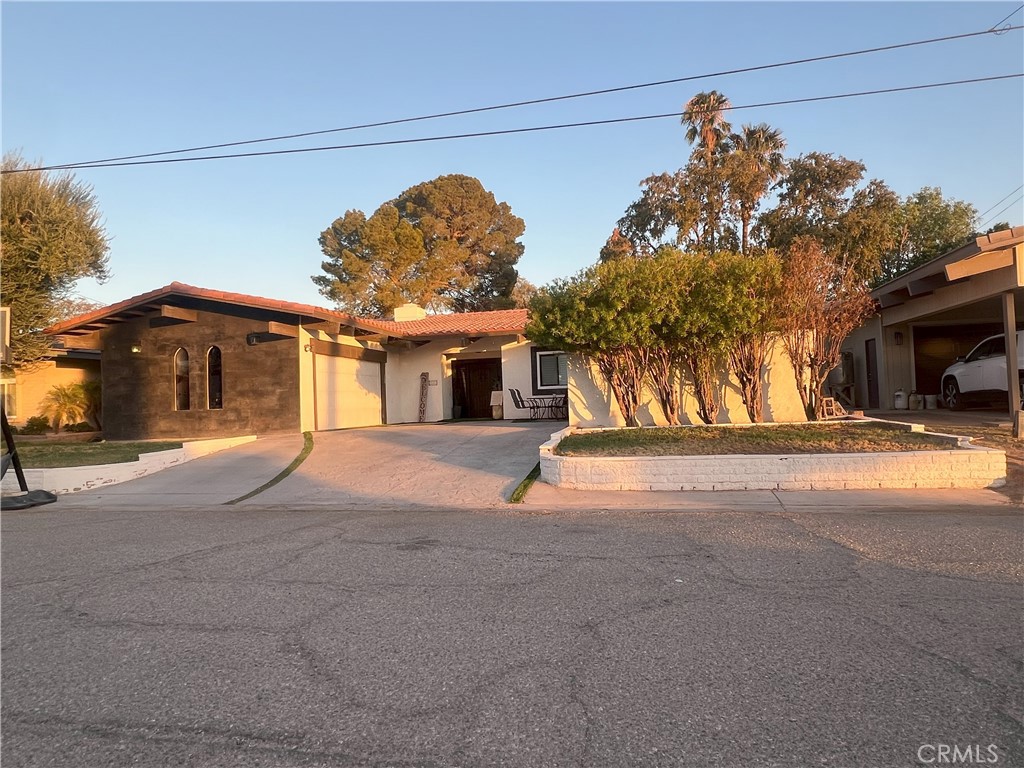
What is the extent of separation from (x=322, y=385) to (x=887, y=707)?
55.0ft

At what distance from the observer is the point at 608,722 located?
305 cm

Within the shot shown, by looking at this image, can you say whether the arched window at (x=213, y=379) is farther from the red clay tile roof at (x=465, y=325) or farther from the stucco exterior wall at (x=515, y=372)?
the stucco exterior wall at (x=515, y=372)

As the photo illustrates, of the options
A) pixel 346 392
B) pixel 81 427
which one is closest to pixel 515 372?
pixel 346 392

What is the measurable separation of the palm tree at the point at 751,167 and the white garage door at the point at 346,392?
14.7m

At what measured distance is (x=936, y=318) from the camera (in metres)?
17.5

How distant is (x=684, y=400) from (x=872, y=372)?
7851 millimetres

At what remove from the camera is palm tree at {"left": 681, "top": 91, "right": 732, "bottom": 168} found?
88.5ft

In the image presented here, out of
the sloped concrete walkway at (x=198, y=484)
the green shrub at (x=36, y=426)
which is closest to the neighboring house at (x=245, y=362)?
the sloped concrete walkway at (x=198, y=484)

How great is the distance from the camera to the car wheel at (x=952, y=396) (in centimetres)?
1662

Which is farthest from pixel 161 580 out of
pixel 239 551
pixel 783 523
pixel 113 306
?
pixel 113 306

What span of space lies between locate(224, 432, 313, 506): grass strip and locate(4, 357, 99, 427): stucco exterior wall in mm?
11497

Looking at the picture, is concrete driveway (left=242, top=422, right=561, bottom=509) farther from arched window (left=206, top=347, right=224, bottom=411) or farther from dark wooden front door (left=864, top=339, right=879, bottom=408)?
dark wooden front door (left=864, top=339, right=879, bottom=408)

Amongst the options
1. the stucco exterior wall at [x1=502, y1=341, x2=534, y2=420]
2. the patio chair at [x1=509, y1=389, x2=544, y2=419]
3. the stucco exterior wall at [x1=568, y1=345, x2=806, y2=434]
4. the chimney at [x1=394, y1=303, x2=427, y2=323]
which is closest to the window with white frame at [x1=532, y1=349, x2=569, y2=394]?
the stucco exterior wall at [x1=502, y1=341, x2=534, y2=420]

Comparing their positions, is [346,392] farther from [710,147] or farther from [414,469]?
[710,147]
